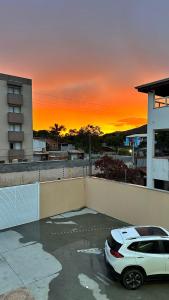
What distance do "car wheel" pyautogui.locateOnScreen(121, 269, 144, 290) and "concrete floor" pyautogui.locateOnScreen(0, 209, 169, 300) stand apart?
0.15 meters

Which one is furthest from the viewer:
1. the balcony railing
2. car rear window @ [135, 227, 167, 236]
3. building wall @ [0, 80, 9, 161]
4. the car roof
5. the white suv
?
building wall @ [0, 80, 9, 161]

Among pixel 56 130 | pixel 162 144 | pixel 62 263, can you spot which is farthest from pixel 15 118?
pixel 56 130

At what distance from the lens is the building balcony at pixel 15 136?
33.2m

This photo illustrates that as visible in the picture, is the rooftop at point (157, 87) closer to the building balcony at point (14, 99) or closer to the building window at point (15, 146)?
Result: the building balcony at point (14, 99)

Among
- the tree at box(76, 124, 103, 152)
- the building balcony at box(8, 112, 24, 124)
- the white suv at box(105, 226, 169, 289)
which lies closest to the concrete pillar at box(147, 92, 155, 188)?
the white suv at box(105, 226, 169, 289)

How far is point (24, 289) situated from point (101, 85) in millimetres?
19564

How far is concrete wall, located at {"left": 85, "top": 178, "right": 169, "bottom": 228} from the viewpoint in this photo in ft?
37.3

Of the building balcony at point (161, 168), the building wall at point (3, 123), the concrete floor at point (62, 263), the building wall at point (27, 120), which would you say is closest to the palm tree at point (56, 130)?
the building wall at point (27, 120)

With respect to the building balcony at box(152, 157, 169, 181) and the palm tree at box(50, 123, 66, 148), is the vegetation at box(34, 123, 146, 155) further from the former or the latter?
the building balcony at box(152, 157, 169, 181)

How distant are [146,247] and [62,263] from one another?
321 centimetres

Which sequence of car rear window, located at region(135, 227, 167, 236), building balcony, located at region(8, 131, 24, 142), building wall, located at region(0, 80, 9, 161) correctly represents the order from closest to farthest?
car rear window, located at region(135, 227, 167, 236), building wall, located at region(0, 80, 9, 161), building balcony, located at region(8, 131, 24, 142)

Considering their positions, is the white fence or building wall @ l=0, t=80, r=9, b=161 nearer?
the white fence

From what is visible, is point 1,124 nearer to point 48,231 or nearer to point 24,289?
point 48,231

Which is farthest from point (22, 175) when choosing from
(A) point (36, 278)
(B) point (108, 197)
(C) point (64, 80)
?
(A) point (36, 278)
